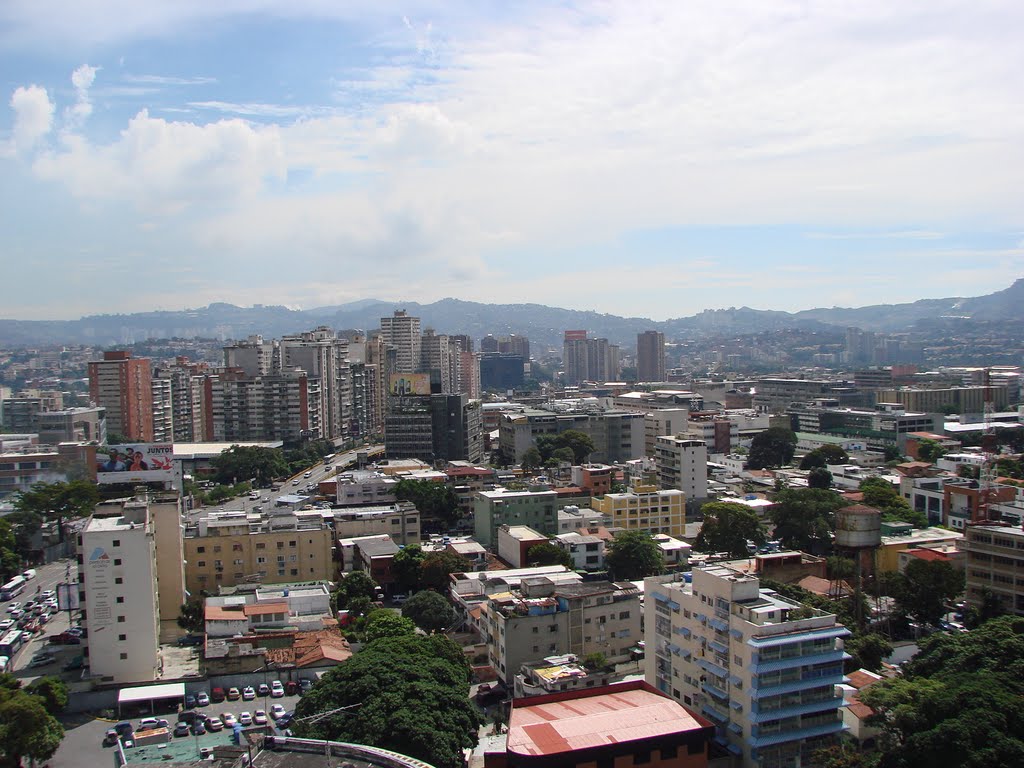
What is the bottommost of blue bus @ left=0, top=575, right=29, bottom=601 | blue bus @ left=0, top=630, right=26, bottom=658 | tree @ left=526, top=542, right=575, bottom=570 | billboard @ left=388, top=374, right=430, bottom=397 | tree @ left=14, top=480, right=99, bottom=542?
blue bus @ left=0, top=575, right=29, bottom=601

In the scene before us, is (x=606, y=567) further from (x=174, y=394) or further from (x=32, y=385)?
(x=32, y=385)

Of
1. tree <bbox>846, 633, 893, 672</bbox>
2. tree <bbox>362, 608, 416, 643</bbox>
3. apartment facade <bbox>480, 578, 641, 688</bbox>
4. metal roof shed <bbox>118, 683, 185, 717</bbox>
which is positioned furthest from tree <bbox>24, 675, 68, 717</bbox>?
tree <bbox>846, 633, 893, 672</bbox>

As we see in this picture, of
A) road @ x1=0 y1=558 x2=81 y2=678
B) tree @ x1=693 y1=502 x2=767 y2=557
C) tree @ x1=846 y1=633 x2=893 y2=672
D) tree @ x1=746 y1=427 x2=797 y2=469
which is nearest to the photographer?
tree @ x1=846 y1=633 x2=893 y2=672

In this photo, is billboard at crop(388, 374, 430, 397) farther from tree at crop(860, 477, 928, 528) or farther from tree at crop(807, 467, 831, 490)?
tree at crop(860, 477, 928, 528)

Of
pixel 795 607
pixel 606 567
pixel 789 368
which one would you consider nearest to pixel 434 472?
pixel 606 567

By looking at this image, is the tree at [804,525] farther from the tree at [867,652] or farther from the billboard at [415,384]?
the billboard at [415,384]
